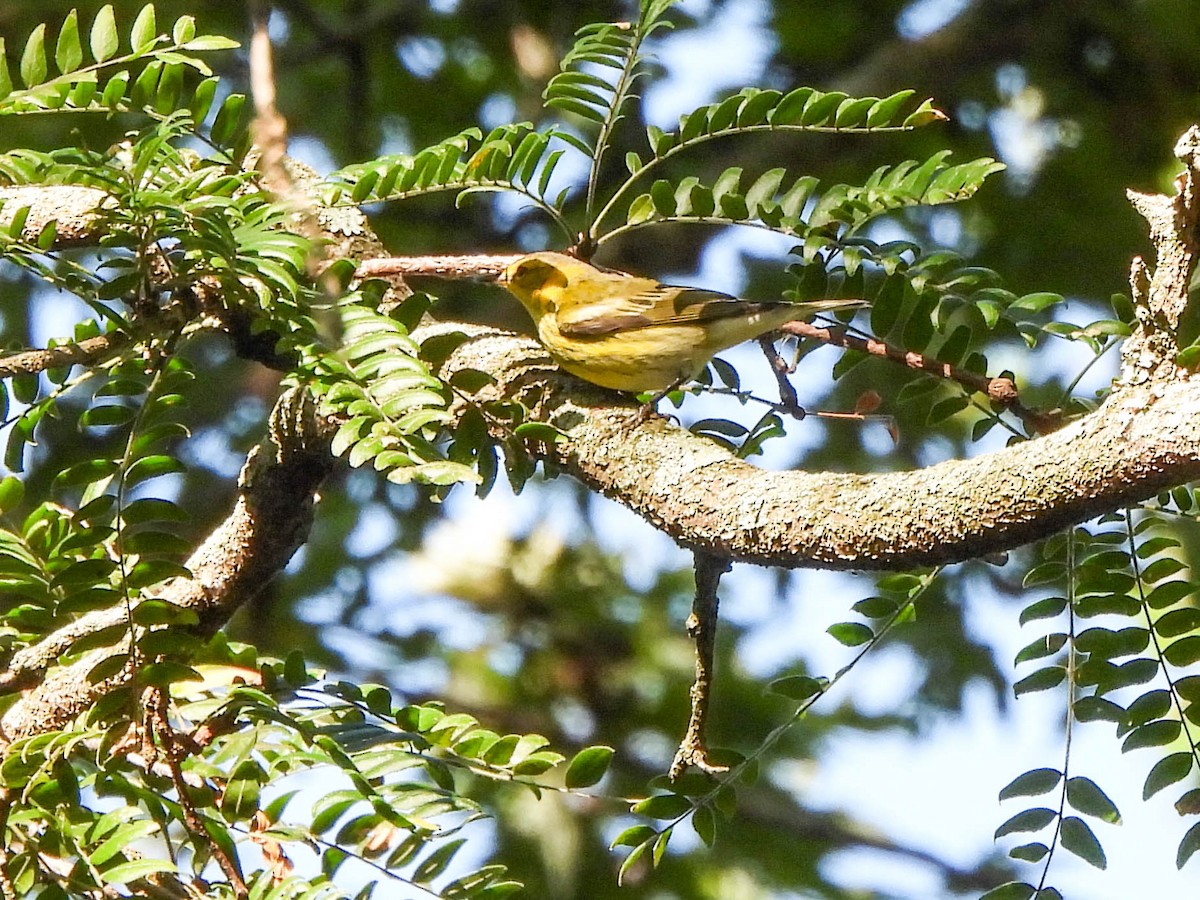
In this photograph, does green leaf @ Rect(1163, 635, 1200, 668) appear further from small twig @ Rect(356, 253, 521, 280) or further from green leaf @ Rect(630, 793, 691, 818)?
small twig @ Rect(356, 253, 521, 280)

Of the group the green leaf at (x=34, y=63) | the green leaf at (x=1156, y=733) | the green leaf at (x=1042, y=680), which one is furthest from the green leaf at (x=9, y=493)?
the green leaf at (x=1156, y=733)

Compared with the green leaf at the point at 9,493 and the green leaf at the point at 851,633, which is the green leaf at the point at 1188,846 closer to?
the green leaf at the point at 851,633

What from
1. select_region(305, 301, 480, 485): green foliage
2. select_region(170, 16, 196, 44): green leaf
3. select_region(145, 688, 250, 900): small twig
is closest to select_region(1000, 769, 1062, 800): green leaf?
select_region(305, 301, 480, 485): green foliage

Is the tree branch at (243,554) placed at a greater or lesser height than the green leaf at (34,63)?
lesser

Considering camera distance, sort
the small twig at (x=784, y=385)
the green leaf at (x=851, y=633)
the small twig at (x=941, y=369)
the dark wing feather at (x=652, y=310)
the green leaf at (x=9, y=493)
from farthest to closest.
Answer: the dark wing feather at (x=652, y=310) → the small twig at (x=784, y=385) → the green leaf at (x=851, y=633) → the small twig at (x=941, y=369) → the green leaf at (x=9, y=493)

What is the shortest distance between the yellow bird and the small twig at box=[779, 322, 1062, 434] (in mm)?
210

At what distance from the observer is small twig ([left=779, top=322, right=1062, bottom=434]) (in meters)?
1.95

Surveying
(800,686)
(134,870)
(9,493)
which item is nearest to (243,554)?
(9,493)

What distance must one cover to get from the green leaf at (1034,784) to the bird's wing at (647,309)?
1.35 meters

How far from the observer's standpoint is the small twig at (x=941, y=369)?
76.7 inches

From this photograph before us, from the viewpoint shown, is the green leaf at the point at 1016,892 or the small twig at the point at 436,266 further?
the small twig at the point at 436,266

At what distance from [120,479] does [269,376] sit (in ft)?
9.92

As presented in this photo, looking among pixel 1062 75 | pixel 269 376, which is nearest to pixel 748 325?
pixel 269 376

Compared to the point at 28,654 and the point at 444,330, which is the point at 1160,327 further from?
the point at 28,654
